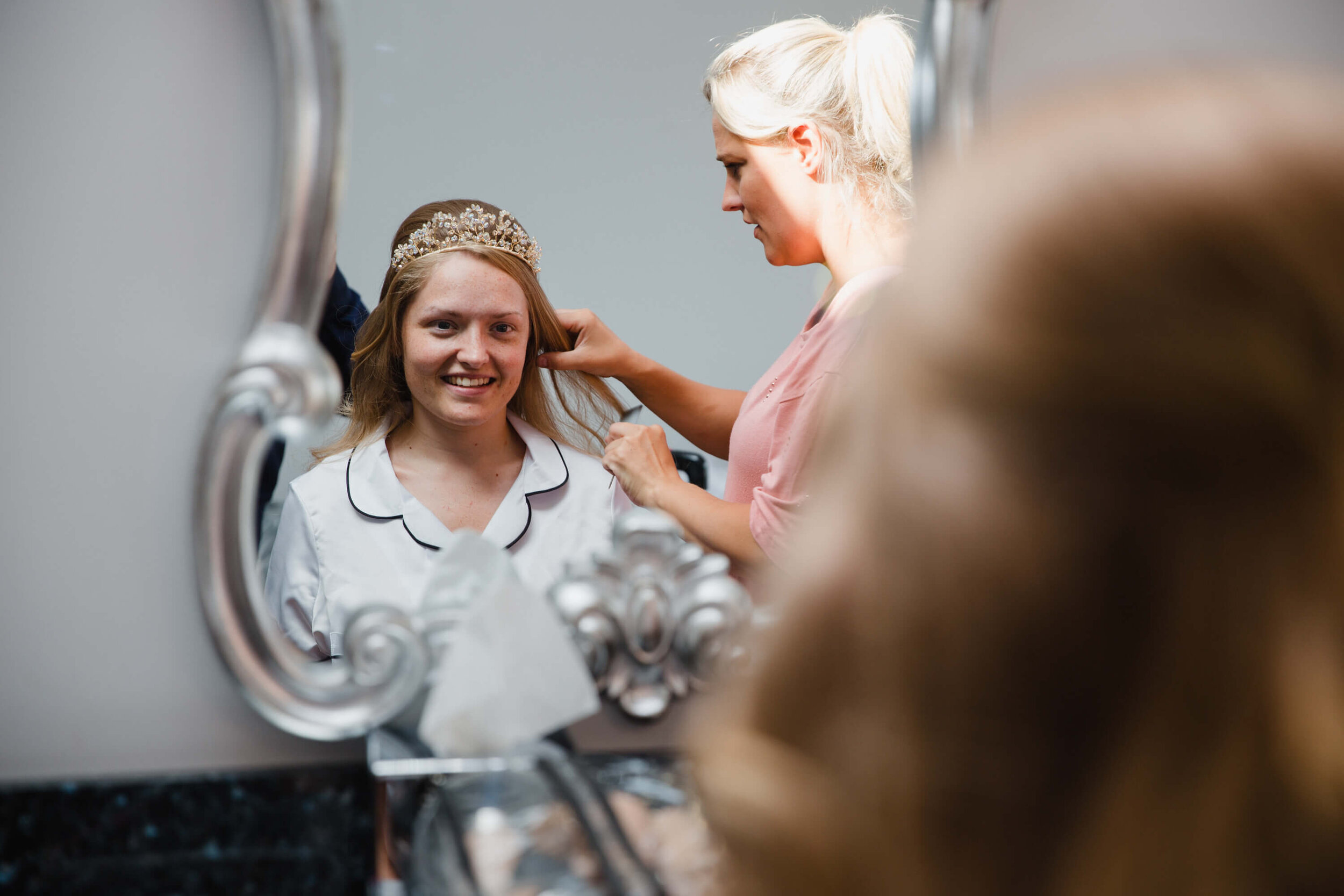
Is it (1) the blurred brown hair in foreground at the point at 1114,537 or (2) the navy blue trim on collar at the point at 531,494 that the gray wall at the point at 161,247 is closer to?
(2) the navy blue trim on collar at the point at 531,494

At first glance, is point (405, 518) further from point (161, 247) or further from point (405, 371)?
point (161, 247)

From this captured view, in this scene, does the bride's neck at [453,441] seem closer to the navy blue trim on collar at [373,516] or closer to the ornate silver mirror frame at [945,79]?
the navy blue trim on collar at [373,516]

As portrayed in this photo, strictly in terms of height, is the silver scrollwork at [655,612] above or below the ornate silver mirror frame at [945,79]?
below

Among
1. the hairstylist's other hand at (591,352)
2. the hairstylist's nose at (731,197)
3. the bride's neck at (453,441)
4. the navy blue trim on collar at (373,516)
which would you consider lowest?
the navy blue trim on collar at (373,516)

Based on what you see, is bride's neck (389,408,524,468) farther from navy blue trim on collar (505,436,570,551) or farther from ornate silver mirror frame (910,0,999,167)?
ornate silver mirror frame (910,0,999,167)

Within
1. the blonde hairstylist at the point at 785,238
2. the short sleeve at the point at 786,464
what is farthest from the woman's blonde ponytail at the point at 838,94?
the short sleeve at the point at 786,464

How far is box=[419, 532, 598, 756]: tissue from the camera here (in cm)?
41

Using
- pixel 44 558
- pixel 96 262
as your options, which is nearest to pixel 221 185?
pixel 96 262

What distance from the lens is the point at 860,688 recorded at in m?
0.19

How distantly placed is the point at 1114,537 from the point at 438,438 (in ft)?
1.07

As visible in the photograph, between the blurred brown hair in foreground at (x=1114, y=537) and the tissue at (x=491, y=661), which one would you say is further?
the tissue at (x=491, y=661)

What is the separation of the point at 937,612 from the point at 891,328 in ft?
0.20

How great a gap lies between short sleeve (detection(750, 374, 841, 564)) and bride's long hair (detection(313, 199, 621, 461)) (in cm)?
8

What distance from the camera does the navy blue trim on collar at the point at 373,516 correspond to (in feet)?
1.40
